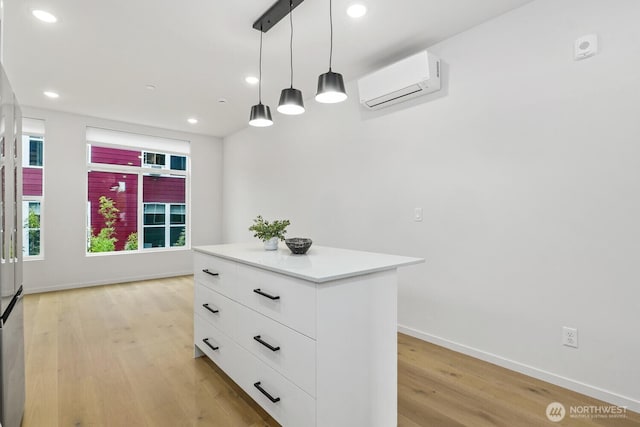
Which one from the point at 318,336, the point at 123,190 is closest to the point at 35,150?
the point at 123,190

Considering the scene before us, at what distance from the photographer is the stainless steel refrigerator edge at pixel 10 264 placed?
142cm

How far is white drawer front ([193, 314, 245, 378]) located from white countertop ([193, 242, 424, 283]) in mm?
548

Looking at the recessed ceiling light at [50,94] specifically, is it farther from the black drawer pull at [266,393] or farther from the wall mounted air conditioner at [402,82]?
the black drawer pull at [266,393]

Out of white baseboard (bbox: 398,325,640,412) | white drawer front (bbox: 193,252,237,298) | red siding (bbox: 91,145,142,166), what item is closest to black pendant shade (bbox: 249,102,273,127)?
white drawer front (bbox: 193,252,237,298)

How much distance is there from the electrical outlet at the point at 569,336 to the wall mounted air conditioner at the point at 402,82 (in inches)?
81.3

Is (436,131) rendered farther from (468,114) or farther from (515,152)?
(515,152)

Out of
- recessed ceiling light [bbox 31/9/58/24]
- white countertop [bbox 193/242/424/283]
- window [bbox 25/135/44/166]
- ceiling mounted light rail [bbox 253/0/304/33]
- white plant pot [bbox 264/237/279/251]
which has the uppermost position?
recessed ceiling light [bbox 31/9/58/24]

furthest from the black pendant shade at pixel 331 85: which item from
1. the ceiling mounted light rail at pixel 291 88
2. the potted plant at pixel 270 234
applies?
the potted plant at pixel 270 234

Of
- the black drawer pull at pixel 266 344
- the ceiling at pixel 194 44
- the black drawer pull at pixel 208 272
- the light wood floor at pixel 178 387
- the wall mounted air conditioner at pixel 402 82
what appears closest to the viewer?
the black drawer pull at pixel 266 344

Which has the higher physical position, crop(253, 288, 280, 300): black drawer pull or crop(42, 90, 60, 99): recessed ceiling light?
crop(42, 90, 60, 99): recessed ceiling light

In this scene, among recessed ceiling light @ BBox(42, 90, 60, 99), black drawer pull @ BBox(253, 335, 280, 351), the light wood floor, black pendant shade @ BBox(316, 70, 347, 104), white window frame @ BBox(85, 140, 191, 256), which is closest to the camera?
black drawer pull @ BBox(253, 335, 280, 351)

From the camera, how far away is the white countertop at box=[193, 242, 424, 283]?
1.48 m

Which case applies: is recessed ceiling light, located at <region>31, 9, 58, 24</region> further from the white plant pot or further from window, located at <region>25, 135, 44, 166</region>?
window, located at <region>25, 135, 44, 166</region>

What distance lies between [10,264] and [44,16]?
2037 millimetres
